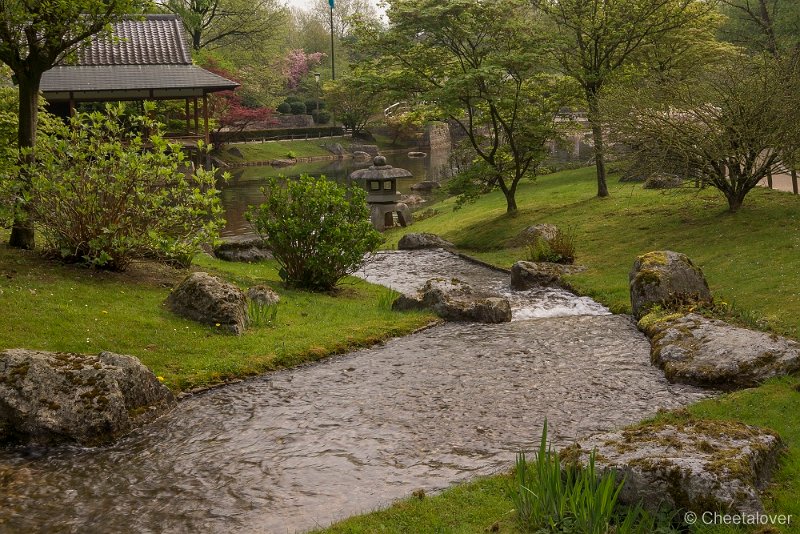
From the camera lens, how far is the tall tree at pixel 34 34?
1612cm

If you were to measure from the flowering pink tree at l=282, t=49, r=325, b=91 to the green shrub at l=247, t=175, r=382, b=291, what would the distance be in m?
90.9

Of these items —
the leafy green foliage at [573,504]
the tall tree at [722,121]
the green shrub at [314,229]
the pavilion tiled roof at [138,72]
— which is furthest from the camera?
the pavilion tiled roof at [138,72]

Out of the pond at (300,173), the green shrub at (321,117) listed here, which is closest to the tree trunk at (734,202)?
the pond at (300,173)

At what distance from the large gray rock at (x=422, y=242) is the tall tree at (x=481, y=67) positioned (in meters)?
3.64

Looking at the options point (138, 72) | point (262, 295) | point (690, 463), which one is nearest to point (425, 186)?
point (138, 72)

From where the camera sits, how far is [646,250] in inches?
899

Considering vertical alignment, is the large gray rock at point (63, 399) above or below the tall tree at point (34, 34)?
below

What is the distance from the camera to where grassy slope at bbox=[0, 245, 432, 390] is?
13070 mm

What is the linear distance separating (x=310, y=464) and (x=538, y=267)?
13.2m

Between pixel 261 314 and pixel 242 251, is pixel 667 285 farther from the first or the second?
pixel 242 251

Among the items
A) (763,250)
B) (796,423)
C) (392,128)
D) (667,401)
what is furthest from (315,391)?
(392,128)

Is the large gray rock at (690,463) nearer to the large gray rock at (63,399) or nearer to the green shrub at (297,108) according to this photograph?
the large gray rock at (63,399)

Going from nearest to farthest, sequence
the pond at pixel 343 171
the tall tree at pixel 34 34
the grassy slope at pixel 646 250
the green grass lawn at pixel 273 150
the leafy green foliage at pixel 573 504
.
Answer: the leafy green foliage at pixel 573 504, the grassy slope at pixel 646 250, the tall tree at pixel 34 34, the pond at pixel 343 171, the green grass lawn at pixel 273 150

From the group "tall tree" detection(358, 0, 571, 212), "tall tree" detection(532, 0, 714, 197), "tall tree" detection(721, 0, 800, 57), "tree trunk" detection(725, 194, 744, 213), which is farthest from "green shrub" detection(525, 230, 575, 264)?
"tall tree" detection(721, 0, 800, 57)
